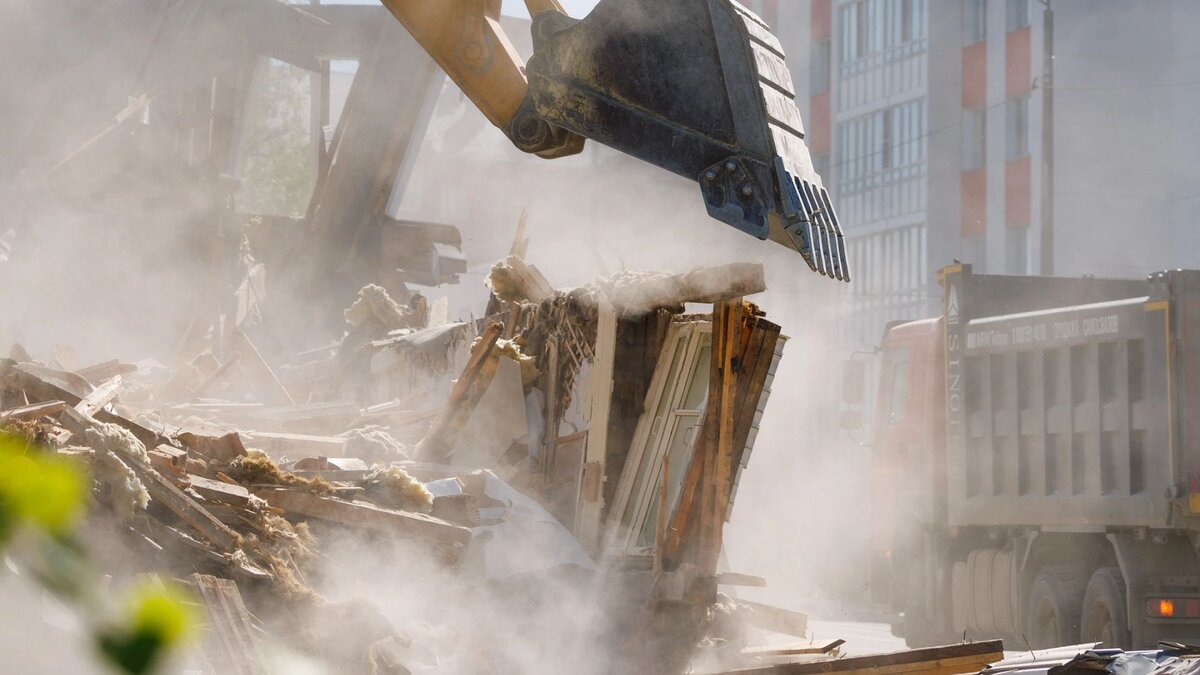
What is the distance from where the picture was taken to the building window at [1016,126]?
96.5ft

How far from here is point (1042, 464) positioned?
36.4ft

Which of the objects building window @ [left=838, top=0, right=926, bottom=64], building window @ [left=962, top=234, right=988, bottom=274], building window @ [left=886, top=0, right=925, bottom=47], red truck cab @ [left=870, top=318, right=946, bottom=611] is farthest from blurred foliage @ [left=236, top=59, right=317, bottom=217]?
red truck cab @ [left=870, top=318, right=946, bottom=611]

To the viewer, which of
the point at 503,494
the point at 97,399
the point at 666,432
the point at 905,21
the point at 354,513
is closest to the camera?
the point at 354,513

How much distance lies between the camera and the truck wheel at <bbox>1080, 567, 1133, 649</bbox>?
1006 cm

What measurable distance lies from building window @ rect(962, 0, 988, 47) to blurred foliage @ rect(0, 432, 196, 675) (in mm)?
32307

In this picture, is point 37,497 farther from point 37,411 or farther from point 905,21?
point 905,21

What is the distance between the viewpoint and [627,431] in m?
9.48

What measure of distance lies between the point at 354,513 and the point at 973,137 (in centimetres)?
2611

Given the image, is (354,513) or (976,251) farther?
(976,251)

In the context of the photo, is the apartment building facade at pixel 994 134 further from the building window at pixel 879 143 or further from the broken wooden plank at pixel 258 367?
the broken wooden plank at pixel 258 367

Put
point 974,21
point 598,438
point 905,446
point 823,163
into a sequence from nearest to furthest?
point 598,438
point 905,446
point 974,21
point 823,163

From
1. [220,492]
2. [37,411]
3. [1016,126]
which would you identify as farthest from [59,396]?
[1016,126]

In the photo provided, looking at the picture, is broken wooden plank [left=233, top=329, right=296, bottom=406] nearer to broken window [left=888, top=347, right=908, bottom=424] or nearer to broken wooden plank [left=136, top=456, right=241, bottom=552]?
broken window [left=888, top=347, right=908, bottom=424]

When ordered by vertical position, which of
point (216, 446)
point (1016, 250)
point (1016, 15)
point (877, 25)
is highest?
A: point (877, 25)
